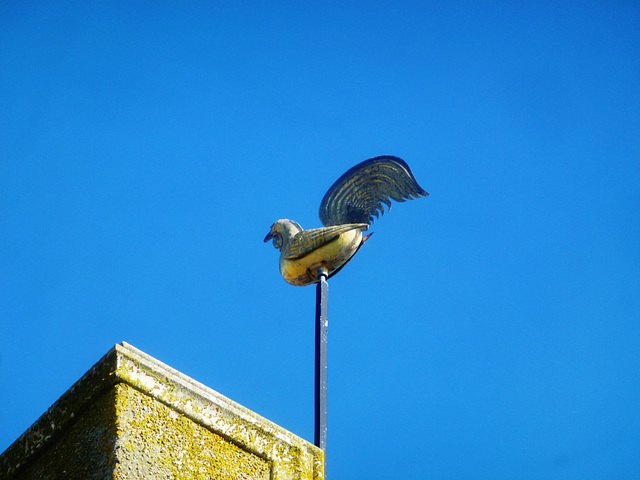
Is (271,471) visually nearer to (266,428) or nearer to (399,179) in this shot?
(266,428)

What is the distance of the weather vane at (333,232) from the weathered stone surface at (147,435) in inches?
22.8

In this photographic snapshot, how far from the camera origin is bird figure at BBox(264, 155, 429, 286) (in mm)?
4184

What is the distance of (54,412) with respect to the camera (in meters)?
2.62

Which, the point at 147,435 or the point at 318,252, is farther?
the point at 318,252

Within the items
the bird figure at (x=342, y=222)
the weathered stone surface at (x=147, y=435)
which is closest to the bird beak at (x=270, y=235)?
the bird figure at (x=342, y=222)

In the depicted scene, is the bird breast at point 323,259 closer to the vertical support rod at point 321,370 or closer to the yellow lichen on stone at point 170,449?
the vertical support rod at point 321,370

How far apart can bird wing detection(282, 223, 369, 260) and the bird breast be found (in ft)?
0.06

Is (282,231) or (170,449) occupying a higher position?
(282,231)

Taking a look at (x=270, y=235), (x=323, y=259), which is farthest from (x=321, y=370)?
(x=270, y=235)

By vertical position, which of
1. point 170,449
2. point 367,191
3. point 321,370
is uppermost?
point 367,191

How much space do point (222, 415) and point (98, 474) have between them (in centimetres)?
46

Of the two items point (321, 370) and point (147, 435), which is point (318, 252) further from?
point (147, 435)

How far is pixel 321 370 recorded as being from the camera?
3541mm

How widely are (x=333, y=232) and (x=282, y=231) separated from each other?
56cm
